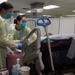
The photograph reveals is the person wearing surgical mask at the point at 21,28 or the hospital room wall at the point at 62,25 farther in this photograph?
the hospital room wall at the point at 62,25

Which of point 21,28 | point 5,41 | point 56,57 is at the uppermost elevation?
point 21,28

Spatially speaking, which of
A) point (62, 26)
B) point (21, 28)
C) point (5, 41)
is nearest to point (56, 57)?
point (5, 41)

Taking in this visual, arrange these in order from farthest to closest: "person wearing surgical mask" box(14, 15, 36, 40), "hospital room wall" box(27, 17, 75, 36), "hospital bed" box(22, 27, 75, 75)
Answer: "hospital room wall" box(27, 17, 75, 36)
"person wearing surgical mask" box(14, 15, 36, 40)
"hospital bed" box(22, 27, 75, 75)

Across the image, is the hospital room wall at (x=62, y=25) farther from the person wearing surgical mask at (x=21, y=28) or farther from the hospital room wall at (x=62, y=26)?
the person wearing surgical mask at (x=21, y=28)

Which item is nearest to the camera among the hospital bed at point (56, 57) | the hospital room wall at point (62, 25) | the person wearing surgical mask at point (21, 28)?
the hospital bed at point (56, 57)

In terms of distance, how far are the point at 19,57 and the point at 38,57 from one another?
407mm

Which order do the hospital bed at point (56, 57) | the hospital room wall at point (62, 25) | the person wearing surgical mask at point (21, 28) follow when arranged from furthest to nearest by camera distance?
the hospital room wall at point (62, 25) < the person wearing surgical mask at point (21, 28) < the hospital bed at point (56, 57)

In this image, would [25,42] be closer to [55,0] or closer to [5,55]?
[5,55]

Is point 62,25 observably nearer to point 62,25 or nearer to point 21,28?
point 62,25

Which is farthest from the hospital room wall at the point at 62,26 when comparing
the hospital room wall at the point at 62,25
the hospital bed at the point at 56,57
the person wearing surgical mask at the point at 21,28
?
the hospital bed at the point at 56,57

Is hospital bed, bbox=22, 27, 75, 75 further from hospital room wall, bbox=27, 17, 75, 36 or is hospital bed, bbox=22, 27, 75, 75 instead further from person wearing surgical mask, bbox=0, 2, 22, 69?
hospital room wall, bbox=27, 17, 75, 36

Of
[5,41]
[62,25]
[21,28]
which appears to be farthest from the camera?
[62,25]

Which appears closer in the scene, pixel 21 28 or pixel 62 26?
pixel 21 28

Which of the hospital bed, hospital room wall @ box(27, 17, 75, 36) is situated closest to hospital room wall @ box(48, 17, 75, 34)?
hospital room wall @ box(27, 17, 75, 36)
